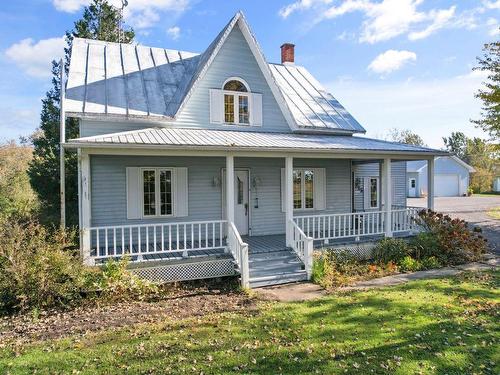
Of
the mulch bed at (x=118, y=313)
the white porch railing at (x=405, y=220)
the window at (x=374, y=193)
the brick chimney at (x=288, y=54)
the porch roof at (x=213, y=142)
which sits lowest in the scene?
the mulch bed at (x=118, y=313)

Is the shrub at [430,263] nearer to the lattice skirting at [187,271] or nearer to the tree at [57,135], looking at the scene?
the lattice skirting at [187,271]

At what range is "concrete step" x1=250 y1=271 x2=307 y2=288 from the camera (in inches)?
364

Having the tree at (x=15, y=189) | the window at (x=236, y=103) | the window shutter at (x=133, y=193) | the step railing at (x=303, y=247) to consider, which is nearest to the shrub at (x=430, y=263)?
the step railing at (x=303, y=247)

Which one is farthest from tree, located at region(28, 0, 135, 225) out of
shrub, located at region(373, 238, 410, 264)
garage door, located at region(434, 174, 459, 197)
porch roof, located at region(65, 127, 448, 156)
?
garage door, located at region(434, 174, 459, 197)

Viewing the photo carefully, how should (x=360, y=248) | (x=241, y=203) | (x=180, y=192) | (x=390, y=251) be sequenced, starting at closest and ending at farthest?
(x=390, y=251) < (x=360, y=248) < (x=180, y=192) < (x=241, y=203)

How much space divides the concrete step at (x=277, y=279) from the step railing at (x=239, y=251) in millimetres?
252

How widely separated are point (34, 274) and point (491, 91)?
22429mm

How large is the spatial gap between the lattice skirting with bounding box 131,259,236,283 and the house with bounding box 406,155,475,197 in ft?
125

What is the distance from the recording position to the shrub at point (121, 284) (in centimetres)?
816

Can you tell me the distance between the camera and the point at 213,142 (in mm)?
9797

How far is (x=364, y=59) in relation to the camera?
54.6ft

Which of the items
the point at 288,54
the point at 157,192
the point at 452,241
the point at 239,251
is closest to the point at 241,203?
the point at 157,192

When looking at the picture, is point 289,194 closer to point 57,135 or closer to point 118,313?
point 118,313

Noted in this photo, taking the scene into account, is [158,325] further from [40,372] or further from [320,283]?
[320,283]
